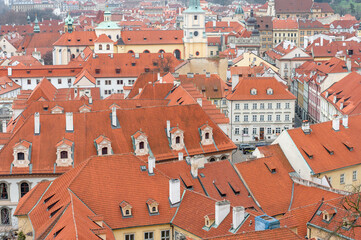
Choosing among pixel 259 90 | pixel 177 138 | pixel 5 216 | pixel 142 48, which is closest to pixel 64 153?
pixel 5 216

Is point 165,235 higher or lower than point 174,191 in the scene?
lower

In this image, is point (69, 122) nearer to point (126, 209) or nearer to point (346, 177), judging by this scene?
point (126, 209)

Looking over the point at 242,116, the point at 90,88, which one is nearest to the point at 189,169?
the point at 242,116

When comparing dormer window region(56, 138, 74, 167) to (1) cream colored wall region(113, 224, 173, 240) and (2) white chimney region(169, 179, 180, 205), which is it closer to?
(1) cream colored wall region(113, 224, 173, 240)

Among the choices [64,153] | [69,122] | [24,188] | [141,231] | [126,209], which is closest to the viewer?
[126,209]

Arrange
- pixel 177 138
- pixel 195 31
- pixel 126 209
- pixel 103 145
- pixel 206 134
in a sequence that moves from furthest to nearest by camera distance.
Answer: pixel 195 31 → pixel 206 134 → pixel 177 138 → pixel 103 145 → pixel 126 209

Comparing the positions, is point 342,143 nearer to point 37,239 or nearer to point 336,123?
point 336,123

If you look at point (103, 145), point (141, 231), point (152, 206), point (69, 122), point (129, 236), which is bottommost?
point (129, 236)

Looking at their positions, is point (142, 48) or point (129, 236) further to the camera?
→ point (142, 48)

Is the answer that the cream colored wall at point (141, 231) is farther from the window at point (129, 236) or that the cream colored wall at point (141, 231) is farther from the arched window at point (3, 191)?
the arched window at point (3, 191)
